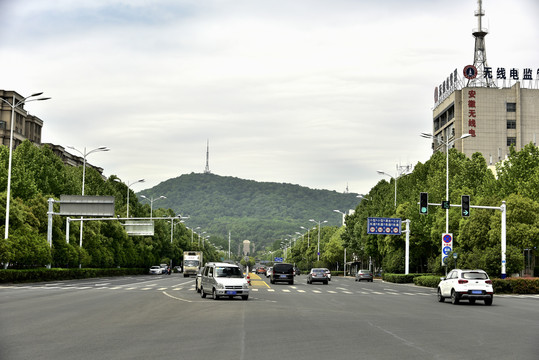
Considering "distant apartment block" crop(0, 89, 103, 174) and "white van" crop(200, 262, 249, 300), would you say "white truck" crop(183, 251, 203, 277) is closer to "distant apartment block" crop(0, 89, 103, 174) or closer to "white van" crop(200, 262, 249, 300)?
"distant apartment block" crop(0, 89, 103, 174)

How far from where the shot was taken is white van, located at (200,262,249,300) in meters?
31.3

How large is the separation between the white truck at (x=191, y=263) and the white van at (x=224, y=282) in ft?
176

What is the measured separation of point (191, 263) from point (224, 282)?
56720 mm

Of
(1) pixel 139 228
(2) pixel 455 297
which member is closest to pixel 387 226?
(1) pixel 139 228

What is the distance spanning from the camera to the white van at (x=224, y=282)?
103ft

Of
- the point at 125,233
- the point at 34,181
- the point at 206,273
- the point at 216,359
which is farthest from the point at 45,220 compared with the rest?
the point at 216,359

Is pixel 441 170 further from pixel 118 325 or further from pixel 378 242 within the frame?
pixel 118 325

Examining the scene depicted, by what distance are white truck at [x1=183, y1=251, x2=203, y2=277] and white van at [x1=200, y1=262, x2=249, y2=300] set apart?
53.7 meters

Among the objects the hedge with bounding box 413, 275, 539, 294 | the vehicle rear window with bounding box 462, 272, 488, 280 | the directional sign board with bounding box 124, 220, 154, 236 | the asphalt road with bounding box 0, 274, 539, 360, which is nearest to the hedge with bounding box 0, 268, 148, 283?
the directional sign board with bounding box 124, 220, 154, 236

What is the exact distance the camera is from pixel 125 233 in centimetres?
8581

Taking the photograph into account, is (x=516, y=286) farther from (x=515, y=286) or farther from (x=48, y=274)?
(x=48, y=274)

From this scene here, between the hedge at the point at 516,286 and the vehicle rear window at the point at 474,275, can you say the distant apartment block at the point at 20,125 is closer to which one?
the hedge at the point at 516,286

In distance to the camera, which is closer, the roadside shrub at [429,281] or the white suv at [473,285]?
the white suv at [473,285]

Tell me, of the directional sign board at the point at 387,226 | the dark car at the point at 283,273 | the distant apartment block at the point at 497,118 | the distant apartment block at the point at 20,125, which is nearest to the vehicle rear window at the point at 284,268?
the dark car at the point at 283,273
